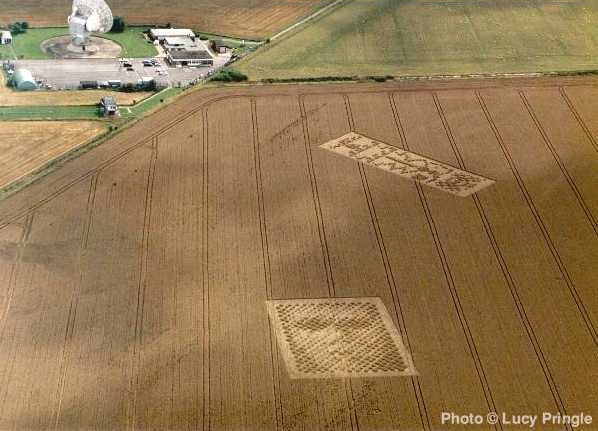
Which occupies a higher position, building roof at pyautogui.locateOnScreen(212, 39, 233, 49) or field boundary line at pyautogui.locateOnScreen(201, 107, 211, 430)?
building roof at pyautogui.locateOnScreen(212, 39, 233, 49)

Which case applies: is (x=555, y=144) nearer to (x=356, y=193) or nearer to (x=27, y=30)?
(x=356, y=193)

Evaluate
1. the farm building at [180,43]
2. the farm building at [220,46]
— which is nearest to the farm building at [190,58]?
the farm building at [180,43]

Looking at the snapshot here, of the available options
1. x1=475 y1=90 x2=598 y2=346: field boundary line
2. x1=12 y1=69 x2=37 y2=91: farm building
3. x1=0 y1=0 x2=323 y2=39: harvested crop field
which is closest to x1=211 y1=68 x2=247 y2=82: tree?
x1=0 y1=0 x2=323 y2=39: harvested crop field

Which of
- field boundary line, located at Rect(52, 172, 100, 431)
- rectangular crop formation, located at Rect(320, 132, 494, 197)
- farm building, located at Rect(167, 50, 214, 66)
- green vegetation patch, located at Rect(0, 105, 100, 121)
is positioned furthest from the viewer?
farm building, located at Rect(167, 50, 214, 66)

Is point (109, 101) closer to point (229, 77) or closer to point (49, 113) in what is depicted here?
point (49, 113)

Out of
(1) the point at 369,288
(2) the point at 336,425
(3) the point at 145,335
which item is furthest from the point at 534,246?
(3) the point at 145,335

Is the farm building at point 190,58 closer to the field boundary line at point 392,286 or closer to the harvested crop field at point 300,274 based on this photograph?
the harvested crop field at point 300,274

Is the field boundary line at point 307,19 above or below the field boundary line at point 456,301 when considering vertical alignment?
above

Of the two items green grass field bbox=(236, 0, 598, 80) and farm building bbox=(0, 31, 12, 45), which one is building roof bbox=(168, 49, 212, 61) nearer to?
green grass field bbox=(236, 0, 598, 80)
